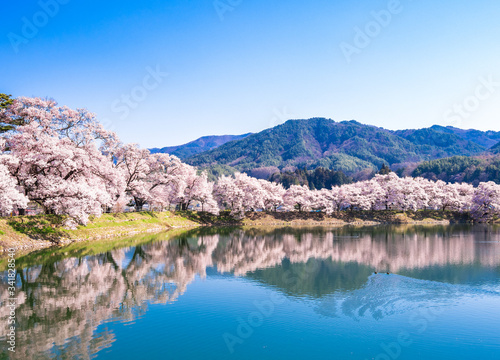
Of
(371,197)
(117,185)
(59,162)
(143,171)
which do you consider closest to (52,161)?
(59,162)

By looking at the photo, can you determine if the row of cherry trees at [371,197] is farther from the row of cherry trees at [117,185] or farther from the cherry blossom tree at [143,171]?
the cherry blossom tree at [143,171]

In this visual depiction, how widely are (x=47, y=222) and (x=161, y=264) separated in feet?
66.6

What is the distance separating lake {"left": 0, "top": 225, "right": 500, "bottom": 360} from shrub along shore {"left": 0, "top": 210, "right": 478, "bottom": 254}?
17.6 ft

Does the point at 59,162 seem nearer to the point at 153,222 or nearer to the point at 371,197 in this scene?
the point at 153,222

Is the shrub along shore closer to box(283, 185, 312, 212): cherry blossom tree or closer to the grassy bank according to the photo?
the grassy bank

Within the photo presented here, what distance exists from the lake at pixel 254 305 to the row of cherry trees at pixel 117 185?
27.3 feet

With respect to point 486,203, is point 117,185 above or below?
above

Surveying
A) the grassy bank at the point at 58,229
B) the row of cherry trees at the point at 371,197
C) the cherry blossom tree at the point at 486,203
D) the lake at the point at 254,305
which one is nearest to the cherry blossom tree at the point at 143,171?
the grassy bank at the point at 58,229

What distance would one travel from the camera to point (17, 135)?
42.2 m

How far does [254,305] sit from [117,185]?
4115 centimetres

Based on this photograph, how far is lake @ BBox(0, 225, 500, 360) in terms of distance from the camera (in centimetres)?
1550

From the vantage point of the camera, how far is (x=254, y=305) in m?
21.9

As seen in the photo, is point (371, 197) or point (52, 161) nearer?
point (52, 161)

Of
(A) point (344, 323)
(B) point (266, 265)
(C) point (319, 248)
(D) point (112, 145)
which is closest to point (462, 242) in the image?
(C) point (319, 248)
